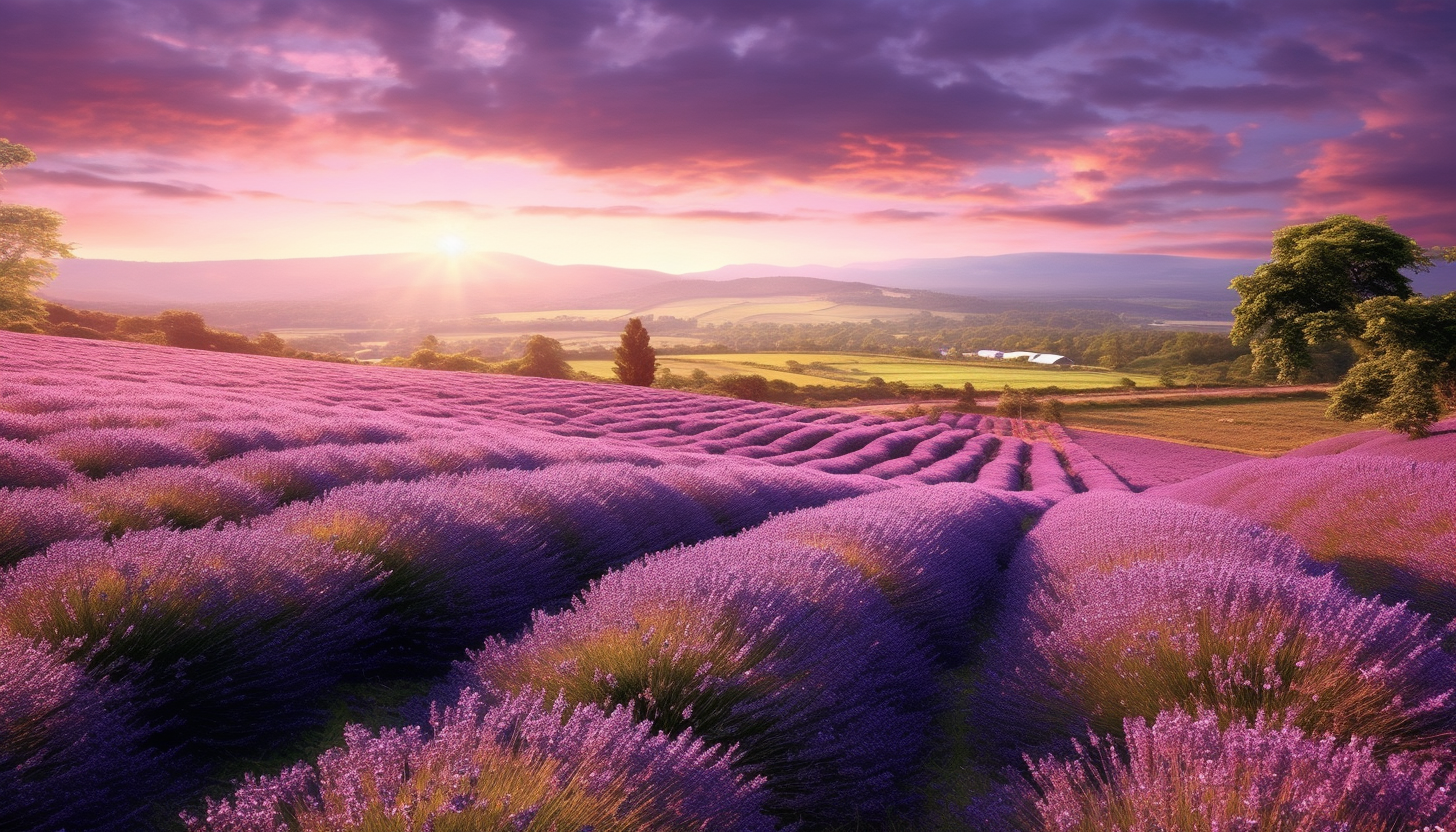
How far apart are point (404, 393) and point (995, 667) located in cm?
1642

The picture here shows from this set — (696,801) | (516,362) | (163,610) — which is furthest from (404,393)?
(516,362)

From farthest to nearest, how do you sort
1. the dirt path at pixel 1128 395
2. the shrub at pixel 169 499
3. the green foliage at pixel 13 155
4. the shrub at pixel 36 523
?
the dirt path at pixel 1128 395 → the green foliage at pixel 13 155 → the shrub at pixel 169 499 → the shrub at pixel 36 523

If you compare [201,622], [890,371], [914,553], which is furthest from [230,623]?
[890,371]

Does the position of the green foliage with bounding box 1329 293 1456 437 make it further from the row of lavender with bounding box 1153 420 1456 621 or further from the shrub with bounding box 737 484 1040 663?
the shrub with bounding box 737 484 1040 663

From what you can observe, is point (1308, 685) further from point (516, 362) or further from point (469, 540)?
point (516, 362)

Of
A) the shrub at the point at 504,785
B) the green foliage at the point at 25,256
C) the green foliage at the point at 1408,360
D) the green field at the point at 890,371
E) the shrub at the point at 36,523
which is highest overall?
the green foliage at the point at 25,256

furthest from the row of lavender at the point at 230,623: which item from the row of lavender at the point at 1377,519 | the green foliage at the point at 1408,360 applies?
the green foliage at the point at 1408,360

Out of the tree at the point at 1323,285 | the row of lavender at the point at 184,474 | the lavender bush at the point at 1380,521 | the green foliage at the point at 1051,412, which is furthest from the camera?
the green foliage at the point at 1051,412

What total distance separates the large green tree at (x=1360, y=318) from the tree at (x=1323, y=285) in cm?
2

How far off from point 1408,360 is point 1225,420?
2606 cm

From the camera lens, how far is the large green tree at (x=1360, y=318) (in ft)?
34.3

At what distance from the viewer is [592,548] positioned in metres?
4.45

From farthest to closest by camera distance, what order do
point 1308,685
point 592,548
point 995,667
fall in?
point 592,548, point 995,667, point 1308,685

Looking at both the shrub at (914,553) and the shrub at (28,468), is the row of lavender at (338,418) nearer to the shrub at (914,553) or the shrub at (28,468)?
the shrub at (28,468)
